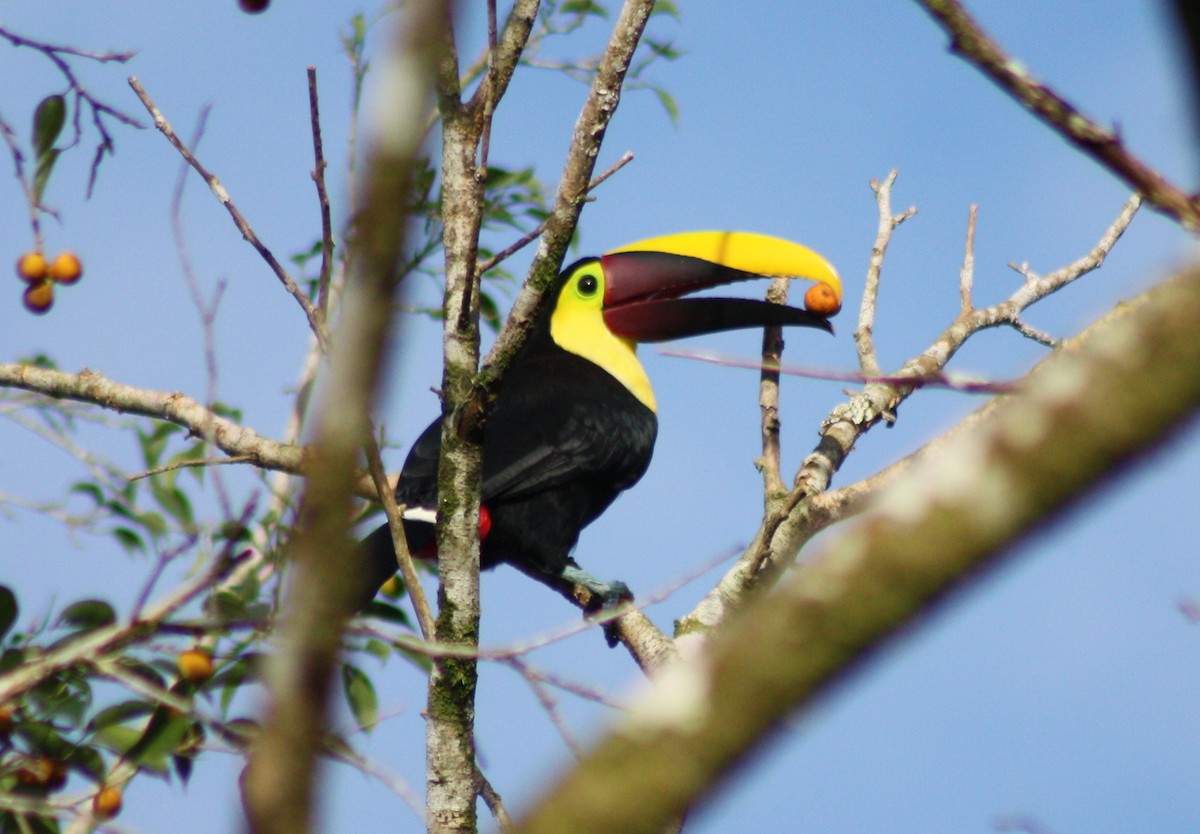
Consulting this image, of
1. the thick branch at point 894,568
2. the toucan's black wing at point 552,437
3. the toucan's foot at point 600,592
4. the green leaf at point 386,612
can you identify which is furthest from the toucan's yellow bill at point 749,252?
the thick branch at point 894,568

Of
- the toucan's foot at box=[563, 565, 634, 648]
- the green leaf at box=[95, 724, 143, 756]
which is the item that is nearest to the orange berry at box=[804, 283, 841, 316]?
the toucan's foot at box=[563, 565, 634, 648]

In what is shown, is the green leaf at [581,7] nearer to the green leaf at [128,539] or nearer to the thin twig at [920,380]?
the green leaf at [128,539]

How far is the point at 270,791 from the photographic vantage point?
89 cm

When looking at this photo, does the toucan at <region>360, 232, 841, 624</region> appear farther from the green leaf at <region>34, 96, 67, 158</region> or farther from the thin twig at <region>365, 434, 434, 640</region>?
the green leaf at <region>34, 96, 67, 158</region>

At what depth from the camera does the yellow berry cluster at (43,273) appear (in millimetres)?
4438

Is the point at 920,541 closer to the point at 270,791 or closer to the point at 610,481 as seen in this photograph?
the point at 270,791

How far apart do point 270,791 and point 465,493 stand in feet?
6.93

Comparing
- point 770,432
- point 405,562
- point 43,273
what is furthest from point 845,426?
point 43,273

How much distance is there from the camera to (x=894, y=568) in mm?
913

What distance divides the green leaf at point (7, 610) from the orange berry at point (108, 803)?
18.9 inches

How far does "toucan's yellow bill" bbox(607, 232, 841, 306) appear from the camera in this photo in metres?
5.75

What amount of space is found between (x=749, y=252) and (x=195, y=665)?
358 cm

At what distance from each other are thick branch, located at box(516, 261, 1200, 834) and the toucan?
331cm

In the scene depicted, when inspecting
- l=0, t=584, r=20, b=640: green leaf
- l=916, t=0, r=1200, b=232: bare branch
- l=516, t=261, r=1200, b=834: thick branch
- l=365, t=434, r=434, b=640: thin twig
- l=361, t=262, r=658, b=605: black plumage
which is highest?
l=361, t=262, r=658, b=605: black plumage
